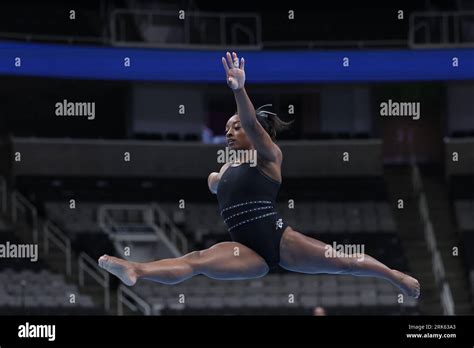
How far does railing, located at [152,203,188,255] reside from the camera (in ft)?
65.6

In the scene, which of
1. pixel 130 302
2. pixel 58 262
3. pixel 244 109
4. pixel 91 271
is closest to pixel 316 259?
pixel 244 109

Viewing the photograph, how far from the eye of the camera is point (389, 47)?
74.6 feet

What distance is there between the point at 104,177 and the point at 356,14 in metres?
6.39

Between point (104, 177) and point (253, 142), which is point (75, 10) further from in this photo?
point (253, 142)

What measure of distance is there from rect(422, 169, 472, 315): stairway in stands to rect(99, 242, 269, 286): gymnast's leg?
35.0 feet

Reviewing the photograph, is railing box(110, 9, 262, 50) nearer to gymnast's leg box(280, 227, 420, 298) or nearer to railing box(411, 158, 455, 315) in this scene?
railing box(411, 158, 455, 315)

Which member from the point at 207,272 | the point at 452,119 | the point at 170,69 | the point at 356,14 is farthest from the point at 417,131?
the point at 207,272

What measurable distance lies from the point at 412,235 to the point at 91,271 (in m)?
6.27

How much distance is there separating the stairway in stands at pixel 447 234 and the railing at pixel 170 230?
188 inches

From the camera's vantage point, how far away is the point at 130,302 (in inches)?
725

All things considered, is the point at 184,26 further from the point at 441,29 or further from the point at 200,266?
the point at 200,266

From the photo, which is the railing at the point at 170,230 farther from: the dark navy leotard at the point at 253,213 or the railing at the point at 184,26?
the dark navy leotard at the point at 253,213

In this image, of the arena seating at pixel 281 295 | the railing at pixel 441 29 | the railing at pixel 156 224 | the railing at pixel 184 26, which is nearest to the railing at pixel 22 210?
the railing at pixel 156 224

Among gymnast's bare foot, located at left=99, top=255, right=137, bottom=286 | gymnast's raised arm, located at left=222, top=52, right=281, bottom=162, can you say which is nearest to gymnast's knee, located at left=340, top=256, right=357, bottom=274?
gymnast's raised arm, located at left=222, top=52, right=281, bottom=162
